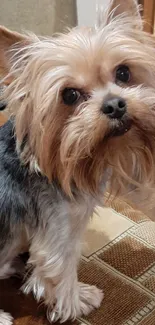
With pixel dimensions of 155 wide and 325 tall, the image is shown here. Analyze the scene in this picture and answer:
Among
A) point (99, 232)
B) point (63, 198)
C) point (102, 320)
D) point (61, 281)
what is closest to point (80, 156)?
point (63, 198)

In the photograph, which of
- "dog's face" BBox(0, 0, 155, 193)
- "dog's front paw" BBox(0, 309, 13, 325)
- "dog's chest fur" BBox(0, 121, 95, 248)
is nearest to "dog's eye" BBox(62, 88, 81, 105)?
"dog's face" BBox(0, 0, 155, 193)

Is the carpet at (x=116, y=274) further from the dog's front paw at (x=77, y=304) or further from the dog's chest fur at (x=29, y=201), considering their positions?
the dog's chest fur at (x=29, y=201)

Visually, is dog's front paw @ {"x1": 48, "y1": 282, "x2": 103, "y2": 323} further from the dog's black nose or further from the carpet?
the dog's black nose

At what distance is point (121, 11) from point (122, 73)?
0.18 metres

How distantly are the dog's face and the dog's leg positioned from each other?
0.65 feet

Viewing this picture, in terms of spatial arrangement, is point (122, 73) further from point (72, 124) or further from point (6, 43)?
point (6, 43)

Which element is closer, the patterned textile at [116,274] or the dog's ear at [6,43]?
the dog's ear at [6,43]

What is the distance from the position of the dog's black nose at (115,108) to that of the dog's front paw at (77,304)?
682 mm

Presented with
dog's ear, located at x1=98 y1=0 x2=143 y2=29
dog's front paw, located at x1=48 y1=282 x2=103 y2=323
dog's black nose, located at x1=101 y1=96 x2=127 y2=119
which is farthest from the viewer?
dog's front paw, located at x1=48 y1=282 x2=103 y2=323

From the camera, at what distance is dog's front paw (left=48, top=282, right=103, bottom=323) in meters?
1.44

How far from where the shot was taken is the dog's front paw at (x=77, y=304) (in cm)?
144

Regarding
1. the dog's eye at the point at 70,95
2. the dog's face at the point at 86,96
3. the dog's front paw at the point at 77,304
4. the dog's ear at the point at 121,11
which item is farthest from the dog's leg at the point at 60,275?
the dog's ear at the point at 121,11

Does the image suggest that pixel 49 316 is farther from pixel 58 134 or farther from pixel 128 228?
pixel 58 134

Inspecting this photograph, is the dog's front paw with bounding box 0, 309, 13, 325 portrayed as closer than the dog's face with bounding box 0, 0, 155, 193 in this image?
No
